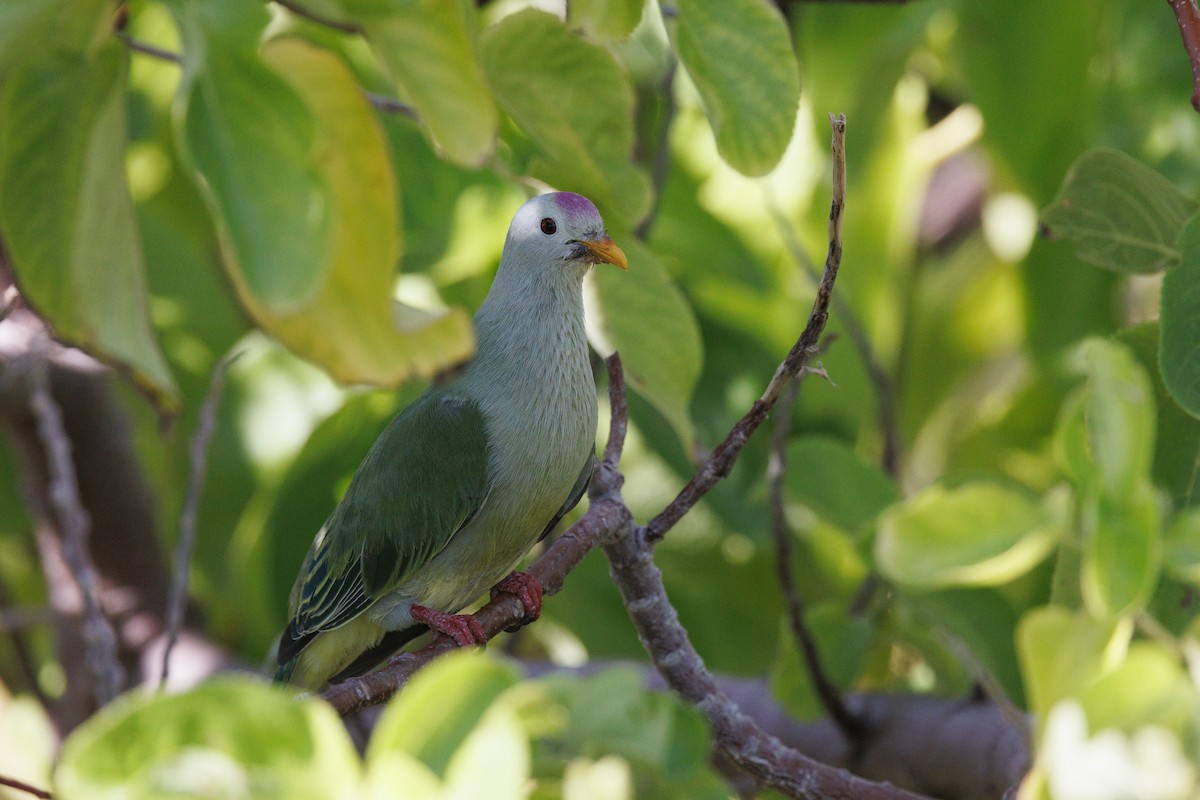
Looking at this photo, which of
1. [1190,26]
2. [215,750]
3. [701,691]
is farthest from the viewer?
[701,691]

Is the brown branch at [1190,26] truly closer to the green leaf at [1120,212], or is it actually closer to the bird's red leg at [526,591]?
the green leaf at [1120,212]

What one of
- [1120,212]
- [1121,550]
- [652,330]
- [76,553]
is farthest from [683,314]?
[76,553]

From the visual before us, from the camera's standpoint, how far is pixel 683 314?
1.21 metres

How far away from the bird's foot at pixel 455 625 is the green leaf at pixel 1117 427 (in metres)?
0.94

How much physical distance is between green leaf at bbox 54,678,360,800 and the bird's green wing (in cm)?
105

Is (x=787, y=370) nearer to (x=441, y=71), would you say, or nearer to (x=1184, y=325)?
(x=1184, y=325)

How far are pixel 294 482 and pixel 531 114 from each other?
3.24 feet

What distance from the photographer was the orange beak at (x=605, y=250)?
56.4 inches

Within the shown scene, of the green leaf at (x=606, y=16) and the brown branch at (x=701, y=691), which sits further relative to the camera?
the brown branch at (x=701, y=691)

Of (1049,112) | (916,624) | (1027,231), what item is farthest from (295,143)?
(1027,231)

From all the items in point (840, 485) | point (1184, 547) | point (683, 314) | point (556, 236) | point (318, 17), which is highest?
point (318, 17)

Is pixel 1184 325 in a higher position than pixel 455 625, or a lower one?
higher

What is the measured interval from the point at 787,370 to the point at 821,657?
73 cm

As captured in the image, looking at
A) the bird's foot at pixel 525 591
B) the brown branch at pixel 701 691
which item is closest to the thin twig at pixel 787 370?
the brown branch at pixel 701 691
